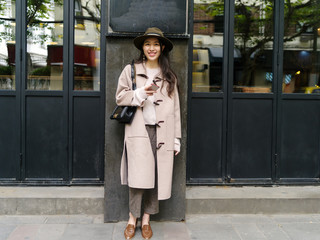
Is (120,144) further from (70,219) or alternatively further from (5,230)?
(5,230)

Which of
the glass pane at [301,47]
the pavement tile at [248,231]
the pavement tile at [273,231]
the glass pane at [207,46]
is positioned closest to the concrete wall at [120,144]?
the pavement tile at [248,231]

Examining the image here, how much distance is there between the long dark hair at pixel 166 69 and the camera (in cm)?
414

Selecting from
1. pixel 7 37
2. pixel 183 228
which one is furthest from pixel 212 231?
pixel 7 37

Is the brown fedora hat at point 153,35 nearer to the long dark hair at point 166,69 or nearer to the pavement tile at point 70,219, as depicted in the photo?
the long dark hair at point 166,69

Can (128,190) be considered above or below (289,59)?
below

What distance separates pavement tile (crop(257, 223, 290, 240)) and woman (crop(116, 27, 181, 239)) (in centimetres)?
122

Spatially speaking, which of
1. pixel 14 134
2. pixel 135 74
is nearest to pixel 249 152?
pixel 135 74

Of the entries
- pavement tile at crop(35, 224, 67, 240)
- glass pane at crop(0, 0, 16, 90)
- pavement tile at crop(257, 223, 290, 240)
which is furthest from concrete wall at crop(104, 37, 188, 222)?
glass pane at crop(0, 0, 16, 90)

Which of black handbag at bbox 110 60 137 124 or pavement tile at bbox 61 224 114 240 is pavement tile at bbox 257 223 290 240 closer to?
pavement tile at bbox 61 224 114 240

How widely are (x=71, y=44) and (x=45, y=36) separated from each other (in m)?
0.40

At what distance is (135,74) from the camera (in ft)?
13.5

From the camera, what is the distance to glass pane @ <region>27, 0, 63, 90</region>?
5168 mm

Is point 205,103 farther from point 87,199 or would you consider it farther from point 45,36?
point 45,36

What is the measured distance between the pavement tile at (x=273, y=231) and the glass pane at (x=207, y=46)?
1.92m
